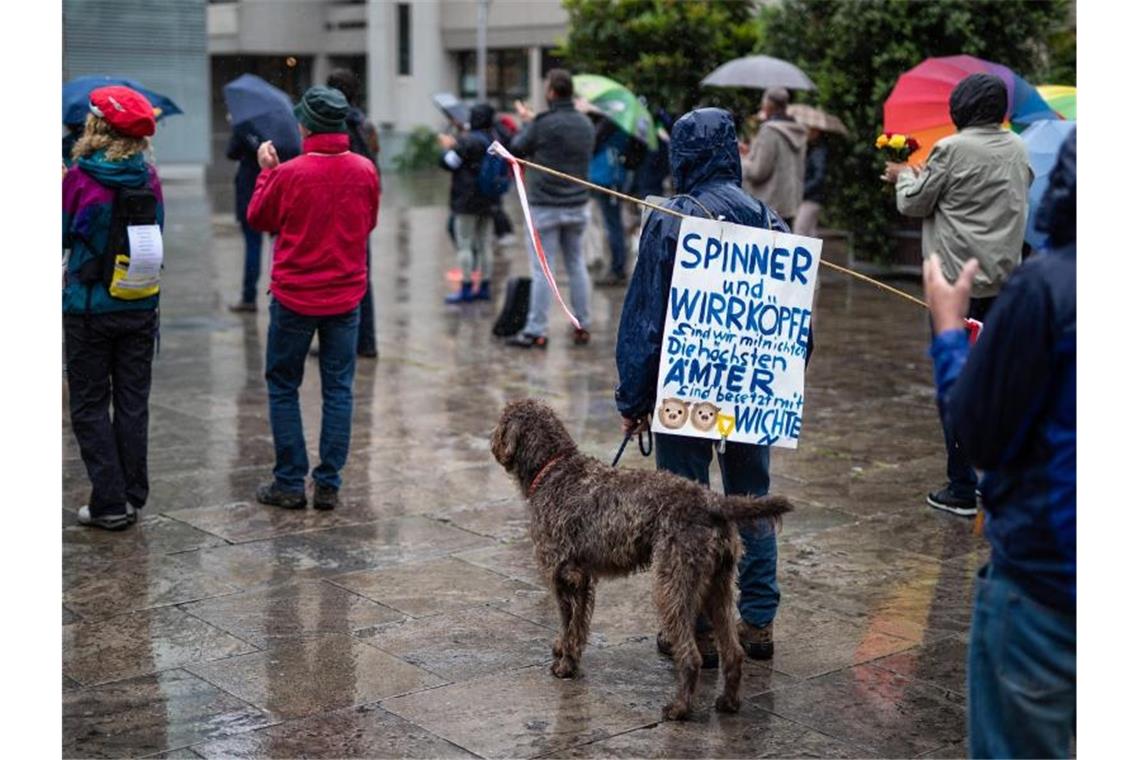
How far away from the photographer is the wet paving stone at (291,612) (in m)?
5.57

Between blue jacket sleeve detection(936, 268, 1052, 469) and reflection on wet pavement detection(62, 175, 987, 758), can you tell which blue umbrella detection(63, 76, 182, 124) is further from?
blue jacket sleeve detection(936, 268, 1052, 469)

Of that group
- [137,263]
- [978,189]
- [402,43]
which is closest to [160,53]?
[402,43]

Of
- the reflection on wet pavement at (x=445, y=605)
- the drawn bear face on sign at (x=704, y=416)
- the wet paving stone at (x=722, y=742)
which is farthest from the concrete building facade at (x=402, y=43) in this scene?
the wet paving stone at (x=722, y=742)

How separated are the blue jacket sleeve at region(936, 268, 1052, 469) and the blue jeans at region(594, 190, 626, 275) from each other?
1228 cm

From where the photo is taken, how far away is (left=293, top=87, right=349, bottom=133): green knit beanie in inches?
269

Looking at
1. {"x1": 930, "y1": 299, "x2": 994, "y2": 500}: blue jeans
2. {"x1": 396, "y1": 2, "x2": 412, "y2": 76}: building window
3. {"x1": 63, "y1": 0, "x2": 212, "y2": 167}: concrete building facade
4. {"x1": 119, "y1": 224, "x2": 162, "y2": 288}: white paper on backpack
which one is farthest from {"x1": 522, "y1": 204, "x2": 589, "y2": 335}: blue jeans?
{"x1": 396, "y1": 2, "x2": 412, "y2": 76}: building window

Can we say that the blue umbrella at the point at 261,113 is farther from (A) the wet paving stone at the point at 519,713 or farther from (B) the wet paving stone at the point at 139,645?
(A) the wet paving stone at the point at 519,713

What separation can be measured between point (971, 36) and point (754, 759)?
1161 cm

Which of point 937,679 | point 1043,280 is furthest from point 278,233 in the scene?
point 1043,280

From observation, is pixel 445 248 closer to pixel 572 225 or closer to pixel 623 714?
pixel 572 225

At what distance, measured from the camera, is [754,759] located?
4504mm

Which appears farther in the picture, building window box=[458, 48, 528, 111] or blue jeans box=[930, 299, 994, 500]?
building window box=[458, 48, 528, 111]

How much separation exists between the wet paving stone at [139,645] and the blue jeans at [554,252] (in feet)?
19.9

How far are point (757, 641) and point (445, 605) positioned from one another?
1.29 meters
